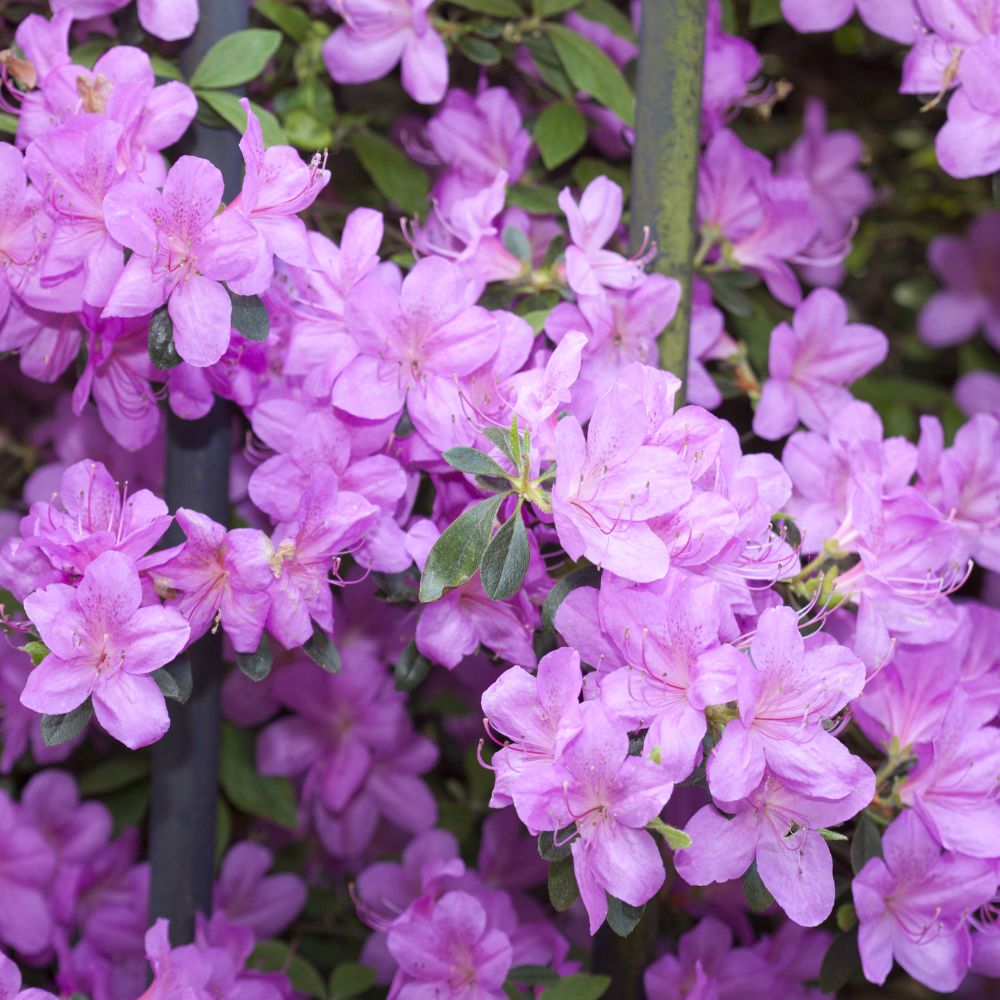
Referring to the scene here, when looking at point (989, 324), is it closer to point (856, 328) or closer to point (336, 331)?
point (856, 328)

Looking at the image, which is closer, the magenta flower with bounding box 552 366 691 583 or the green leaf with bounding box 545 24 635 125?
the magenta flower with bounding box 552 366 691 583

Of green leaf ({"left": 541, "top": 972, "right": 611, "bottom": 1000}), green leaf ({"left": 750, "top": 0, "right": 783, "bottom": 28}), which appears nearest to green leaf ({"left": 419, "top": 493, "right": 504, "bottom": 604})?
green leaf ({"left": 541, "top": 972, "right": 611, "bottom": 1000})

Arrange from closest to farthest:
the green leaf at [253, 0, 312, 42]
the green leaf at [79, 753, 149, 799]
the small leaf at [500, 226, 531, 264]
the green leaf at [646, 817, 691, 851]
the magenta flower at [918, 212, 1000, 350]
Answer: the green leaf at [646, 817, 691, 851]
the small leaf at [500, 226, 531, 264]
the green leaf at [253, 0, 312, 42]
the green leaf at [79, 753, 149, 799]
the magenta flower at [918, 212, 1000, 350]

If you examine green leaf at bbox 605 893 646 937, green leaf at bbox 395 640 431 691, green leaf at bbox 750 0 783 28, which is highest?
green leaf at bbox 750 0 783 28

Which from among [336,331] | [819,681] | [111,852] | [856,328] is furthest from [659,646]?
[111,852]

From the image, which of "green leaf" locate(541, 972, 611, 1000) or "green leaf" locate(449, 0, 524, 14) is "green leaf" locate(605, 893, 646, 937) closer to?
"green leaf" locate(541, 972, 611, 1000)

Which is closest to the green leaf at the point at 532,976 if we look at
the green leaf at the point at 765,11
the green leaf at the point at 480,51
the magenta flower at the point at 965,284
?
the green leaf at the point at 480,51

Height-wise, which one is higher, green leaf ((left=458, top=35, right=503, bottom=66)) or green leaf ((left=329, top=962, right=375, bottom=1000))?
green leaf ((left=458, top=35, right=503, bottom=66))
